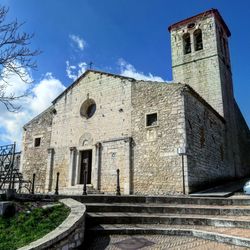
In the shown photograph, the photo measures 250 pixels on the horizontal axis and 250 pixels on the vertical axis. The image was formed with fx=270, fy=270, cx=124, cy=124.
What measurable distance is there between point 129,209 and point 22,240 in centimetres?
333

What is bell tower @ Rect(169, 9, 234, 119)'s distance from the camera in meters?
18.2

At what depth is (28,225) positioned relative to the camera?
6.13m

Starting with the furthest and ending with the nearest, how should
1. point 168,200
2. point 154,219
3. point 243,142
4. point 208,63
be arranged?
1. point 243,142
2. point 208,63
3. point 168,200
4. point 154,219

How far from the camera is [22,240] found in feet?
17.7

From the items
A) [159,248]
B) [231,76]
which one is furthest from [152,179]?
[231,76]

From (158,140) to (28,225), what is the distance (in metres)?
7.85

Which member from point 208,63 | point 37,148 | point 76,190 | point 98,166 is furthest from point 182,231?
point 208,63

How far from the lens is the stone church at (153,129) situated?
12.6 m

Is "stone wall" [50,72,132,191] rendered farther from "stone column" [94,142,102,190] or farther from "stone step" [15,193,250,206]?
"stone step" [15,193,250,206]

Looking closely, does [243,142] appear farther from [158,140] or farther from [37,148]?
[37,148]

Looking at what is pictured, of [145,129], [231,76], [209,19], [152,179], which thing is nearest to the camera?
[152,179]

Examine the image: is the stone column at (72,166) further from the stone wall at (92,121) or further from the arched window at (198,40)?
the arched window at (198,40)

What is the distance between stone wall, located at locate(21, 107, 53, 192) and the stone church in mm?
64

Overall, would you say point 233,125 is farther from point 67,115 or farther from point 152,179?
point 67,115
